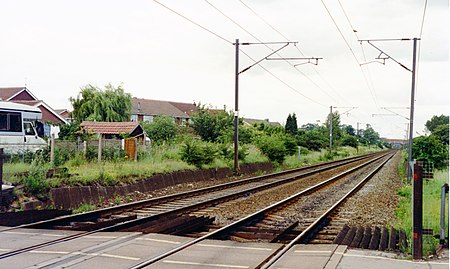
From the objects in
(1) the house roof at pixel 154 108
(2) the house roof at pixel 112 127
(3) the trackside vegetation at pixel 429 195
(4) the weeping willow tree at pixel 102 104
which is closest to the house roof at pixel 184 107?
(1) the house roof at pixel 154 108

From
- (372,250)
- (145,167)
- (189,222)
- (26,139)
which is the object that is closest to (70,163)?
(145,167)

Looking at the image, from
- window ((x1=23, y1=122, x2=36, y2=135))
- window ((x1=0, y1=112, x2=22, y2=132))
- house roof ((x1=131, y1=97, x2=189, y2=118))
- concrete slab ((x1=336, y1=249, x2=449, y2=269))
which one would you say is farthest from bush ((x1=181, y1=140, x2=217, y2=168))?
house roof ((x1=131, y1=97, x2=189, y2=118))

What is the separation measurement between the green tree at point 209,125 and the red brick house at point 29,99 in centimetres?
1679

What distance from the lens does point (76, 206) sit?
1546 centimetres

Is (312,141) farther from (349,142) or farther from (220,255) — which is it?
(220,255)

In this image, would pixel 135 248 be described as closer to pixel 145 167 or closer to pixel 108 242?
pixel 108 242

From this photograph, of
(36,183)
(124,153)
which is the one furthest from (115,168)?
(36,183)

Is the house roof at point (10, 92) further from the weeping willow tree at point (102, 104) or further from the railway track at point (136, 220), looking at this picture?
the railway track at point (136, 220)

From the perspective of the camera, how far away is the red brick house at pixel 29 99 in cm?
5600

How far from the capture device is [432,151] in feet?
110

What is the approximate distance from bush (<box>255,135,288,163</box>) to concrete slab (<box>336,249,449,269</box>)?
106 feet

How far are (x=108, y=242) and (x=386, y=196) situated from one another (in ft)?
46.6

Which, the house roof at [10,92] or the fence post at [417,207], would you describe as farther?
the house roof at [10,92]

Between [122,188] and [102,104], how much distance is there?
45.5 meters
